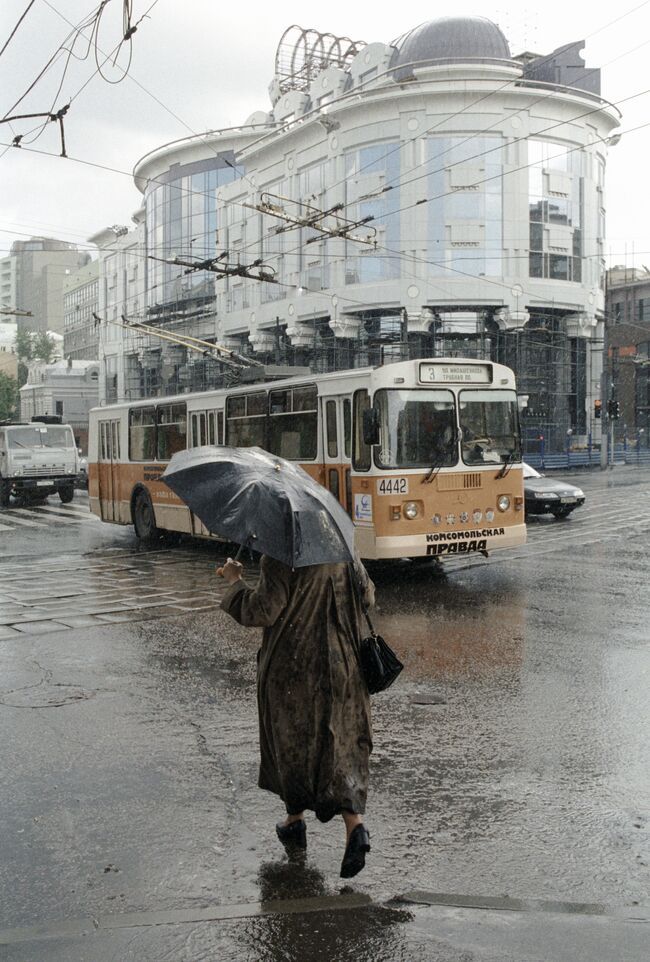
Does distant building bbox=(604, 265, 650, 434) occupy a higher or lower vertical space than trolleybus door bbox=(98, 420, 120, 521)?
higher

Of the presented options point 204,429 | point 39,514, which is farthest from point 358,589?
point 39,514

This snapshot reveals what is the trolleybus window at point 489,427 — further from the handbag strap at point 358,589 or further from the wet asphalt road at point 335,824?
the handbag strap at point 358,589

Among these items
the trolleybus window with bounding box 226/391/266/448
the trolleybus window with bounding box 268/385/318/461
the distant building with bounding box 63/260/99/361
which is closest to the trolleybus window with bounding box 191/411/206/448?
the trolleybus window with bounding box 226/391/266/448

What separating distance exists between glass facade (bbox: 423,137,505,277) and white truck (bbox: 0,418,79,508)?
2261 cm

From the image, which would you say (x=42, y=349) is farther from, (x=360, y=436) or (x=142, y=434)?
(x=360, y=436)

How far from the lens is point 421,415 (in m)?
12.2

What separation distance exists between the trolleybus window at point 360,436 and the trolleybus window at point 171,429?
5380 millimetres

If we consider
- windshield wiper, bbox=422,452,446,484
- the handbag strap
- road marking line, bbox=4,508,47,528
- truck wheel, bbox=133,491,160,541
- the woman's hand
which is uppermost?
windshield wiper, bbox=422,452,446,484

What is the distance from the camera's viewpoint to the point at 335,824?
4652mm

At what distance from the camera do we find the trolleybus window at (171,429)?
672 inches

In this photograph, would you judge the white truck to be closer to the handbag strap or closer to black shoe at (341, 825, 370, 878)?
the handbag strap

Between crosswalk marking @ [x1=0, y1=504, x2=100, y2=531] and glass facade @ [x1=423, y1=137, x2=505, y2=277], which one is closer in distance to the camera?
crosswalk marking @ [x1=0, y1=504, x2=100, y2=531]

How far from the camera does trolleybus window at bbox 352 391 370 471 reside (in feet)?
39.9

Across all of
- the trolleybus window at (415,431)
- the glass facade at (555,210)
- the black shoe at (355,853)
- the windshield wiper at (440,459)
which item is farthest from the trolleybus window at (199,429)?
the glass facade at (555,210)
